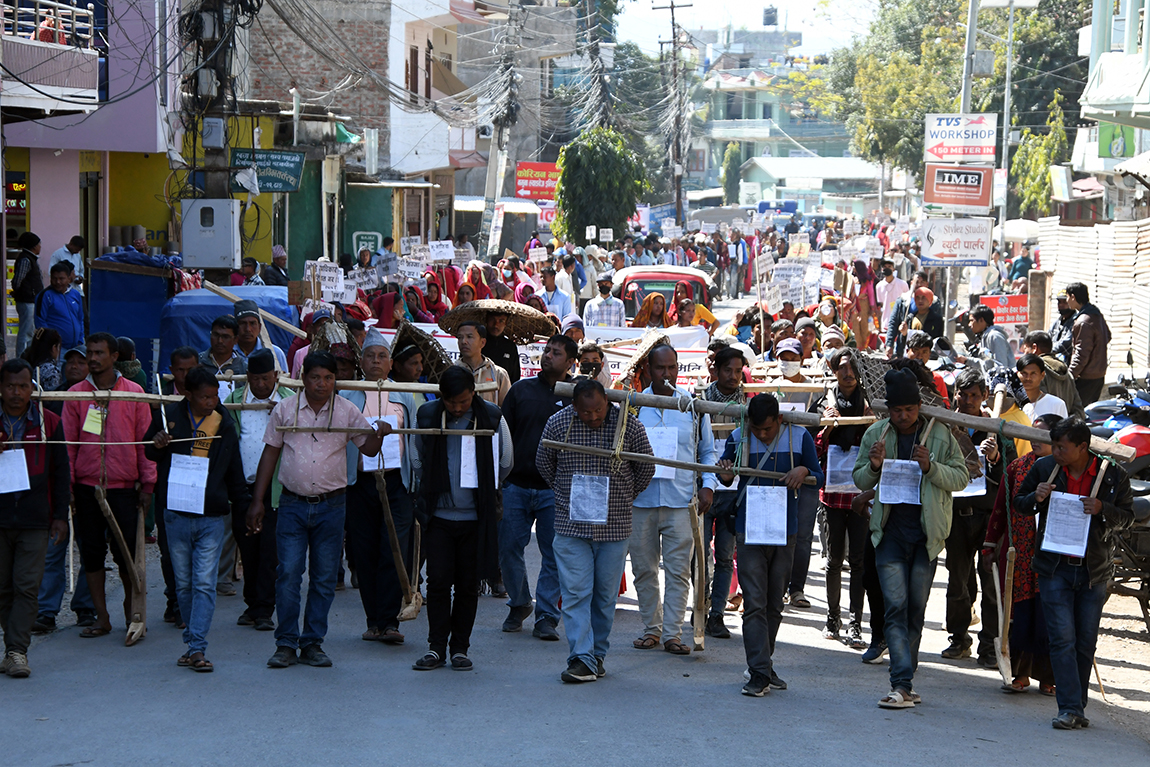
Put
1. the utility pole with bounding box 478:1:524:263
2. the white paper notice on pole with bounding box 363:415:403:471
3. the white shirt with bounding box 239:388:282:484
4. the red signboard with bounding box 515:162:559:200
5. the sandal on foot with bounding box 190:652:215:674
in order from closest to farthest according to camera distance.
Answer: the sandal on foot with bounding box 190:652:215:674 → the white paper notice on pole with bounding box 363:415:403:471 → the white shirt with bounding box 239:388:282:484 → the utility pole with bounding box 478:1:524:263 → the red signboard with bounding box 515:162:559:200

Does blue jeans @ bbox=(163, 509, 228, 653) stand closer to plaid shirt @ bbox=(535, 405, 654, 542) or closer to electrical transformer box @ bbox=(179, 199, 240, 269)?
plaid shirt @ bbox=(535, 405, 654, 542)

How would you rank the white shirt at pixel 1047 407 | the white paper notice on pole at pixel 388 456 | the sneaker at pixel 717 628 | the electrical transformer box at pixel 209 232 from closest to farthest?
the white paper notice on pole at pixel 388 456 → the sneaker at pixel 717 628 → the white shirt at pixel 1047 407 → the electrical transformer box at pixel 209 232

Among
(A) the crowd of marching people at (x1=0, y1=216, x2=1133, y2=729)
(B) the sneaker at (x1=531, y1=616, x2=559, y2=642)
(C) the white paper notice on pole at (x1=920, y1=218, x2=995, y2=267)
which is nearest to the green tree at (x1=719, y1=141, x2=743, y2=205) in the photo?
(C) the white paper notice on pole at (x1=920, y1=218, x2=995, y2=267)

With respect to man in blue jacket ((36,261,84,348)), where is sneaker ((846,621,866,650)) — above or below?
below

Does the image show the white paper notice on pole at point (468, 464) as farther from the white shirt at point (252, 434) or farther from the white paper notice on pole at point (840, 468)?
the white paper notice on pole at point (840, 468)

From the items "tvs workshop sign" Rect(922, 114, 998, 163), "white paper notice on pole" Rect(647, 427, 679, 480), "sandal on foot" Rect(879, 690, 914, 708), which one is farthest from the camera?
"tvs workshop sign" Rect(922, 114, 998, 163)

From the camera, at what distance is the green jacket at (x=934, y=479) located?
300 inches

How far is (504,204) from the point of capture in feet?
138

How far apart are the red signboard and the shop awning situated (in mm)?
377

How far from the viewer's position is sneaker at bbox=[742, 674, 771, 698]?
7.68 m

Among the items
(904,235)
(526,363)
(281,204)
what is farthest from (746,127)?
(526,363)

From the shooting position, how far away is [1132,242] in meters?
23.7

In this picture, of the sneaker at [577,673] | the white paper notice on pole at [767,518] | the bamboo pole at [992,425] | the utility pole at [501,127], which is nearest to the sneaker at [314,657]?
the sneaker at [577,673]

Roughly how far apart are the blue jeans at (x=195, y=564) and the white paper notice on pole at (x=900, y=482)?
3768mm
